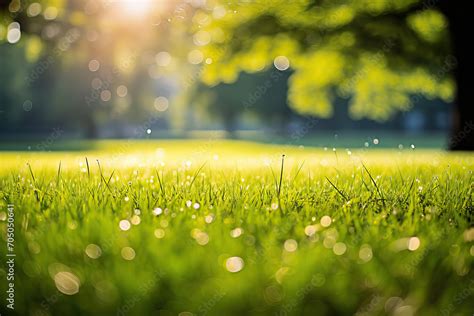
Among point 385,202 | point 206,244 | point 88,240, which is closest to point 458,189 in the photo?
point 385,202

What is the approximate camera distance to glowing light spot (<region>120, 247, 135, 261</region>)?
7.55ft

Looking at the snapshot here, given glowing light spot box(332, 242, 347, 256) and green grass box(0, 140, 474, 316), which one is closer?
green grass box(0, 140, 474, 316)

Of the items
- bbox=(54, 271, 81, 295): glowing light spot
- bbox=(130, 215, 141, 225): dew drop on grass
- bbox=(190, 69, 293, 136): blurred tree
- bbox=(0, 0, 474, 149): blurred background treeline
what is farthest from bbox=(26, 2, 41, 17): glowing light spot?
bbox=(190, 69, 293, 136): blurred tree

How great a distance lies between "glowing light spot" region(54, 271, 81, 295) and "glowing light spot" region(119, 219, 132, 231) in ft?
2.77

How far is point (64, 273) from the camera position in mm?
2098

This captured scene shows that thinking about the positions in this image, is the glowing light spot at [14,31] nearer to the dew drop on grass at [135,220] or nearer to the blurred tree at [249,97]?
the dew drop on grass at [135,220]

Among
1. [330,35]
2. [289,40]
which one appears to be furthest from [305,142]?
[330,35]

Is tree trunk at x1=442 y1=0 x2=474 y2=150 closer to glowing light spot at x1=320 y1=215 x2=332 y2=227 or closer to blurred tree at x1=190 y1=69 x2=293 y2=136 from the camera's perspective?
glowing light spot at x1=320 y1=215 x2=332 y2=227

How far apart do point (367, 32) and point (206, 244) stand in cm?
1314

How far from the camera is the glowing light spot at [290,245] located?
2.47 meters

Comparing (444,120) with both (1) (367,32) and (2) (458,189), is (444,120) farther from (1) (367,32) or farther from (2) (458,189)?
(2) (458,189)

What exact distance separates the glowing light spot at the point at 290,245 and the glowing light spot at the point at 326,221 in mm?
507

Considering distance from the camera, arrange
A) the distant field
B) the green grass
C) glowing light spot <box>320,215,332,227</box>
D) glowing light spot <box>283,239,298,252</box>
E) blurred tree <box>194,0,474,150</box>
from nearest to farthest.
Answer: the green grass < glowing light spot <box>283,239,298,252</box> < glowing light spot <box>320,215,332,227</box> < blurred tree <box>194,0,474,150</box> < the distant field

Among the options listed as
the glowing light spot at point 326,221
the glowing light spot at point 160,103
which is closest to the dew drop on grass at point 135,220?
the glowing light spot at point 326,221
